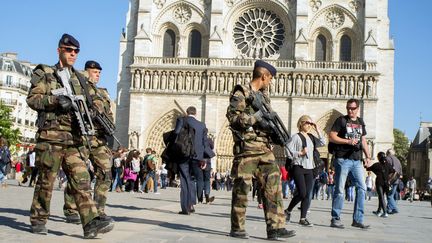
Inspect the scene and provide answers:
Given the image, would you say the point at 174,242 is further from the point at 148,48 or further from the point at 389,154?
the point at 148,48

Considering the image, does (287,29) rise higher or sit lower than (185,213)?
higher

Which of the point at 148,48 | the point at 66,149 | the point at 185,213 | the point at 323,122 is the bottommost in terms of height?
the point at 185,213

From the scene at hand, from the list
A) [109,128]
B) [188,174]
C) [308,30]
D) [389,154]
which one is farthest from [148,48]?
[109,128]

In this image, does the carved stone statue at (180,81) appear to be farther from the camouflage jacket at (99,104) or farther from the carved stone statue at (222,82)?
the camouflage jacket at (99,104)

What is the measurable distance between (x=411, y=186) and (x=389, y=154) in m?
18.3

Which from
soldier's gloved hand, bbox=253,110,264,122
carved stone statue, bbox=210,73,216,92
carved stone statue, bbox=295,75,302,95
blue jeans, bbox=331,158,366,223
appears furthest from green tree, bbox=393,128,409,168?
soldier's gloved hand, bbox=253,110,264,122

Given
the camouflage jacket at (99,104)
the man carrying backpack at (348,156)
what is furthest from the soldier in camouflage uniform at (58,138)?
the man carrying backpack at (348,156)

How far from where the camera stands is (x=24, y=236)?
6613 mm

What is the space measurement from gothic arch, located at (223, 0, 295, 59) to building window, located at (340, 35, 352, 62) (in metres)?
2.82

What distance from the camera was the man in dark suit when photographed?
432 inches

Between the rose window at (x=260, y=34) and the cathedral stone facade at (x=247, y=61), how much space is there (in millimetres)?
57

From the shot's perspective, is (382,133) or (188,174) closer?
(188,174)

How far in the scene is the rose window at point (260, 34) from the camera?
1529 inches

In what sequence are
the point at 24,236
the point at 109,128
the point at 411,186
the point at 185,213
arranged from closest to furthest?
the point at 24,236 < the point at 109,128 < the point at 185,213 < the point at 411,186
